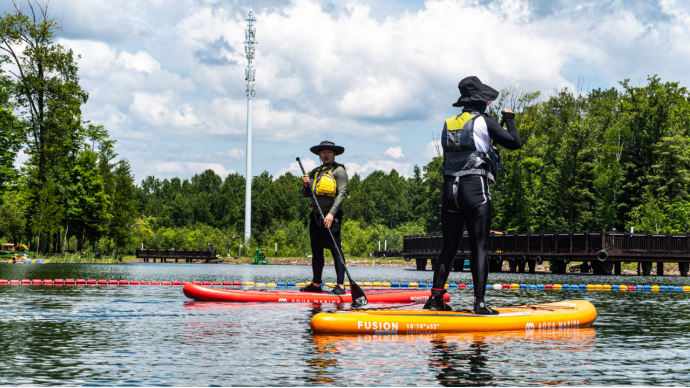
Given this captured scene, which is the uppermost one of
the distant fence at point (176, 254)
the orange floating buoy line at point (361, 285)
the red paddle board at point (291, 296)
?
the red paddle board at point (291, 296)

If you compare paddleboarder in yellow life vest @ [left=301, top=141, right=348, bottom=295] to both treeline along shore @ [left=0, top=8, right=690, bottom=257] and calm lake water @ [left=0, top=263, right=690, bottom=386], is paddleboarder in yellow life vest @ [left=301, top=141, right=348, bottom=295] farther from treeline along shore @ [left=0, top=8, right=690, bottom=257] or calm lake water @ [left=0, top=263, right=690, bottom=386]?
treeline along shore @ [left=0, top=8, right=690, bottom=257]

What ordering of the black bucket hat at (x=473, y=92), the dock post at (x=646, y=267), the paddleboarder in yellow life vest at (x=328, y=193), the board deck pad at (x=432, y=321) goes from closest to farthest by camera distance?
the board deck pad at (x=432, y=321) < the black bucket hat at (x=473, y=92) < the paddleboarder in yellow life vest at (x=328, y=193) < the dock post at (x=646, y=267)

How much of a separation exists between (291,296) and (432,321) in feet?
13.1

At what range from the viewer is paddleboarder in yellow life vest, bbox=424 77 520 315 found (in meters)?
7.56

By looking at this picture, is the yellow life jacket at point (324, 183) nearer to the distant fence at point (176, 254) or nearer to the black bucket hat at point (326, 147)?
the black bucket hat at point (326, 147)

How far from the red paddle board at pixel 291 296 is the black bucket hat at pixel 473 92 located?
139 inches

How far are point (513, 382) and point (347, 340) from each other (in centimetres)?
218

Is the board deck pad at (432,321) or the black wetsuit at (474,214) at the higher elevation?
the black wetsuit at (474,214)

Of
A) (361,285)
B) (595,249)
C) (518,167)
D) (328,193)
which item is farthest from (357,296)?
(518,167)

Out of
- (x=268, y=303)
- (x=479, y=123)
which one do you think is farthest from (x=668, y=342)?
(x=268, y=303)

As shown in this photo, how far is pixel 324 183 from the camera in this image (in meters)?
10.6

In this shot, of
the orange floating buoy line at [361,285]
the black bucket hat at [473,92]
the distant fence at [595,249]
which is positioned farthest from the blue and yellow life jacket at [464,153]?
the distant fence at [595,249]

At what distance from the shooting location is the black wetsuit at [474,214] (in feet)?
24.8

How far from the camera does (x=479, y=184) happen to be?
755 centimetres
